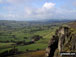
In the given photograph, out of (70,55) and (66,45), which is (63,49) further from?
(70,55)

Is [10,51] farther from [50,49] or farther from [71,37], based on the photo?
[71,37]

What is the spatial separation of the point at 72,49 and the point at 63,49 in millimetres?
4418

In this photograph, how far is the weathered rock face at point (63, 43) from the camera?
58.7 metres

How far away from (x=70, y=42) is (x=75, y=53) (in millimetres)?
8208

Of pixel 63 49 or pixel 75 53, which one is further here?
pixel 63 49

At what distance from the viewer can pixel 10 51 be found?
5049 inches

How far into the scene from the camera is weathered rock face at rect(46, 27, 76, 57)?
58.7m

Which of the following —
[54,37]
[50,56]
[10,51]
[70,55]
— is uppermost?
[54,37]

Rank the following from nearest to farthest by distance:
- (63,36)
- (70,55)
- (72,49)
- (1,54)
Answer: (70,55), (72,49), (63,36), (1,54)

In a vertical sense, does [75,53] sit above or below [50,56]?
above

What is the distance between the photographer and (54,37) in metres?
72.4

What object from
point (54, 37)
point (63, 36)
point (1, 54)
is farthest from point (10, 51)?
point (63, 36)

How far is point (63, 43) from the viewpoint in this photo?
208ft

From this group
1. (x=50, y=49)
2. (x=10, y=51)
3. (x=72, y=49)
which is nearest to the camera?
(x=72, y=49)
